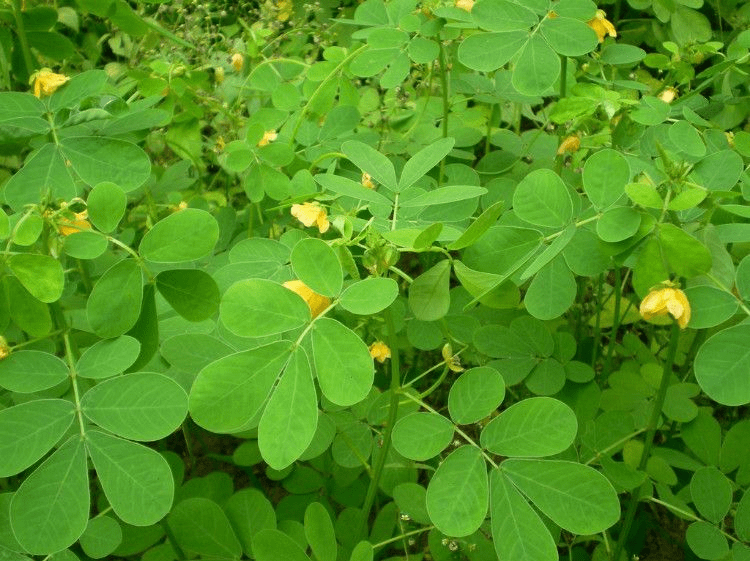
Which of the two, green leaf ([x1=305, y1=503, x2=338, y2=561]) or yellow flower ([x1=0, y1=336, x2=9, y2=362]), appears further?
green leaf ([x1=305, y1=503, x2=338, y2=561])

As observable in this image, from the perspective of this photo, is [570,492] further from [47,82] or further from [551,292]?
[47,82]

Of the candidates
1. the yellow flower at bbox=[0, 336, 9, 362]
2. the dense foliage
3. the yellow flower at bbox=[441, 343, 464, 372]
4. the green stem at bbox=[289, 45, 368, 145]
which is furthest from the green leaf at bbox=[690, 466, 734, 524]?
the yellow flower at bbox=[0, 336, 9, 362]

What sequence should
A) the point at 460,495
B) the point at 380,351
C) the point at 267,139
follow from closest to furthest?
1. the point at 460,495
2. the point at 380,351
3. the point at 267,139

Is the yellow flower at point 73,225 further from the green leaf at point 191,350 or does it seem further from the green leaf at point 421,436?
the green leaf at point 421,436

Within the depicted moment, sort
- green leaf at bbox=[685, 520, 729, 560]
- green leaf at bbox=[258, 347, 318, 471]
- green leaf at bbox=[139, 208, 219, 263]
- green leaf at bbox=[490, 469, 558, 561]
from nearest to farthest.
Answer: green leaf at bbox=[258, 347, 318, 471]
green leaf at bbox=[490, 469, 558, 561]
green leaf at bbox=[139, 208, 219, 263]
green leaf at bbox=[685, 520, 729, 560]

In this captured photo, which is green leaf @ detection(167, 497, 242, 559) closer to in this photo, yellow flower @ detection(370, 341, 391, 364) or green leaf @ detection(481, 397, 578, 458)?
yellow flower @ detection(370, 341, 391, 364)

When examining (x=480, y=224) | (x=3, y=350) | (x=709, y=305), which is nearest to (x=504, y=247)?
(x=480, y=224)

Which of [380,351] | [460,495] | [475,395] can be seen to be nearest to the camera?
[460,495]
